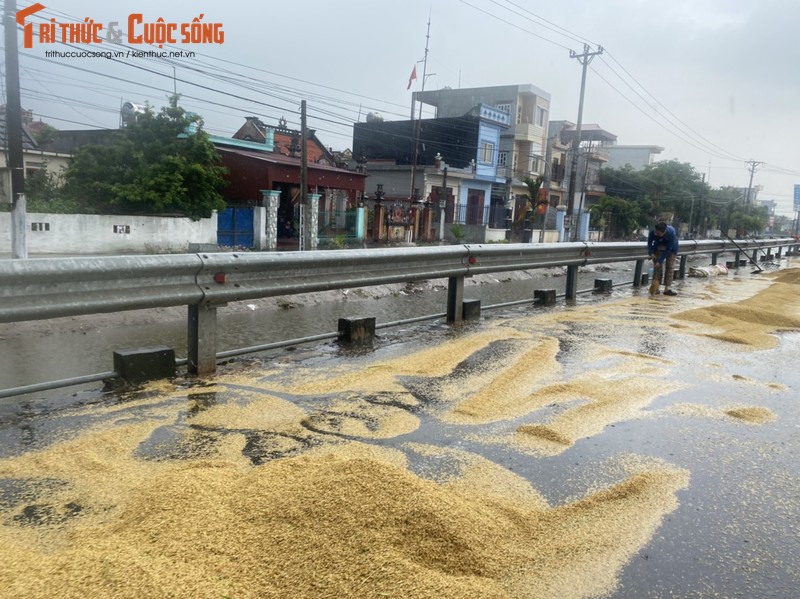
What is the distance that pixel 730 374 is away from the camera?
5.65m

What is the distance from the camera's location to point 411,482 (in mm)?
2781

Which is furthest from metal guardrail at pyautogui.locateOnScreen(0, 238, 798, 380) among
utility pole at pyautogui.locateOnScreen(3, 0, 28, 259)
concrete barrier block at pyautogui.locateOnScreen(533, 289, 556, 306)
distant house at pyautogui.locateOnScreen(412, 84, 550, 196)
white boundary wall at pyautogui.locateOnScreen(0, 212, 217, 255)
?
distant house at pyautogui.locateOnScreen(412, 84, 550, 196)

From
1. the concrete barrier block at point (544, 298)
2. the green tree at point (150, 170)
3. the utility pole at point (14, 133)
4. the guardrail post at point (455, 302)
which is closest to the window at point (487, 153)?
the green tree at point (150, 170)

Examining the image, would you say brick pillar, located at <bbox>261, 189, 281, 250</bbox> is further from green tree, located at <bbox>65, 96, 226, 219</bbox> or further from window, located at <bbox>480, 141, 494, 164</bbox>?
window, located at <bbox>480, 141, 494, 164</bbox>

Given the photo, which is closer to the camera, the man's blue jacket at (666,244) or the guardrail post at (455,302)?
the guardrail post at (455,302)

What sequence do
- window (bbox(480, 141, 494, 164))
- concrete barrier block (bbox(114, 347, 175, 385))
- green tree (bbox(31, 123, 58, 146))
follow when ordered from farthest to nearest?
window (bbox(480, 141, 494, 164)) < green tree (bbox(31, 123, 58, 146)) < concrete barrier block (bbox(114, 347, 175, 385))

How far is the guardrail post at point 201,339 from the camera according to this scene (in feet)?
16.3

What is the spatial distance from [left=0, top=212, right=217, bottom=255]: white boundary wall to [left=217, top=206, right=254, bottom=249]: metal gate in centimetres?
82

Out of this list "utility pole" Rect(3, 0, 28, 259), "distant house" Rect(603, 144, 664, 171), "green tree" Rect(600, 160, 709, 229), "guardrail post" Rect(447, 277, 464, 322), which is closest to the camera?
"guardrail post" Rect(447, 277, 464, 322)

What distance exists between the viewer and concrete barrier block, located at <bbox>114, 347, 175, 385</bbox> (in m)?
4.63

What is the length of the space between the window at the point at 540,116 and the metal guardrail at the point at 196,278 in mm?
53251

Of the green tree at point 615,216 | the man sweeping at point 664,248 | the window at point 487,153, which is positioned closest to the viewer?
the man sweeping at point 664,248

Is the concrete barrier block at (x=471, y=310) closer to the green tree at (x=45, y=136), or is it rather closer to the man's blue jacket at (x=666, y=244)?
the man's blue jacket at (x=666, y=244)

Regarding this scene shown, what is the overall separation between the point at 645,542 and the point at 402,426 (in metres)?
1.65
